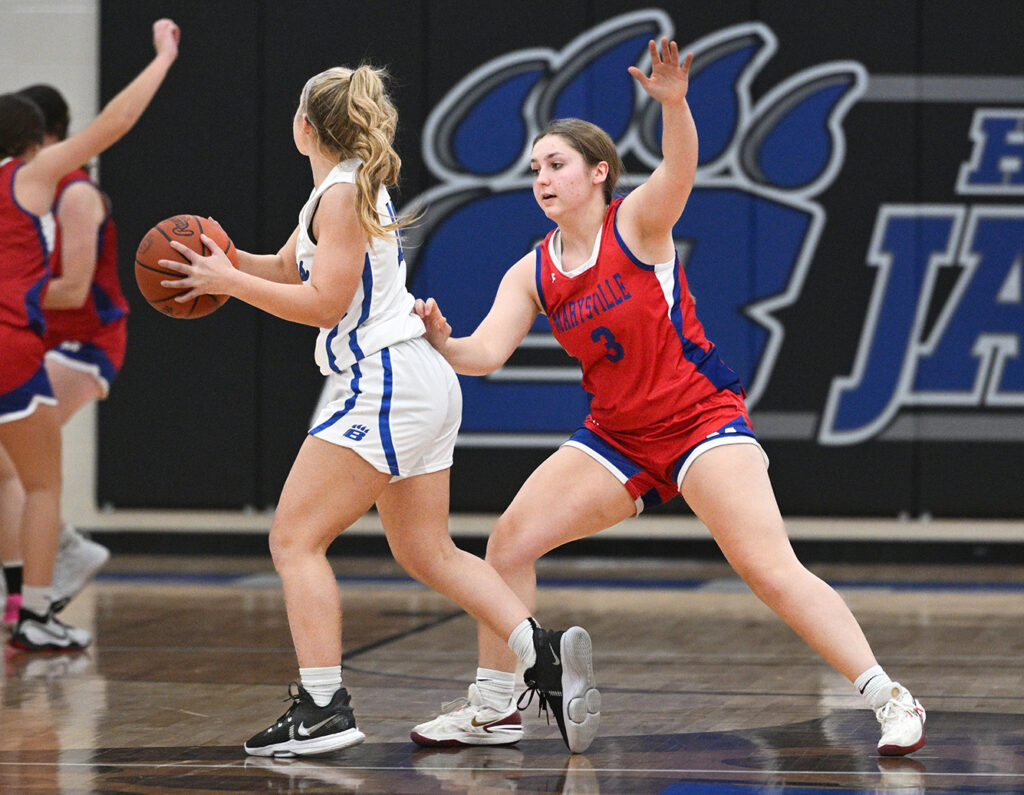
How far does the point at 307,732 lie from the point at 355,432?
761 mm

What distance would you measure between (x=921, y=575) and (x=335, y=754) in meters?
5.12

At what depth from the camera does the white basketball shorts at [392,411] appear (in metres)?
3.75

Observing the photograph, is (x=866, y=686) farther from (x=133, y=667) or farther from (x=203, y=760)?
(x=133, y=667)

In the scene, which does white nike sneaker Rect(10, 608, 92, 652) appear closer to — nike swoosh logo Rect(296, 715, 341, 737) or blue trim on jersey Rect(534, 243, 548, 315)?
nike swoosh logo Rect(296, 715, 341, 737)

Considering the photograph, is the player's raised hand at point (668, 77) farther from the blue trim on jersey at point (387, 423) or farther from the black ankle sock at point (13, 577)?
the black ankle sock at point (13, 577)

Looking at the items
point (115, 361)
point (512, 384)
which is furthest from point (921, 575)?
point (115, 361)

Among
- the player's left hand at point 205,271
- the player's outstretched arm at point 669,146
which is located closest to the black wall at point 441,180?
the player's outstretched arm at point 669,146

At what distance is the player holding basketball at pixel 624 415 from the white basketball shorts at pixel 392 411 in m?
0.15

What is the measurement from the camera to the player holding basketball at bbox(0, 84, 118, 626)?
5.84 metres

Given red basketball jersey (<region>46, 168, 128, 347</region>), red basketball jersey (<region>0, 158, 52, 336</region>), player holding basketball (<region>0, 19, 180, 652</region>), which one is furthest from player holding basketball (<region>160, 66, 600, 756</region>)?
red basketball jersey (<region>46, 168, 128, 347</region>)

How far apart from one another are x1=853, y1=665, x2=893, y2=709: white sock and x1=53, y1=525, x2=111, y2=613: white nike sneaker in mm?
3512

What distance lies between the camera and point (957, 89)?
8.66 meters

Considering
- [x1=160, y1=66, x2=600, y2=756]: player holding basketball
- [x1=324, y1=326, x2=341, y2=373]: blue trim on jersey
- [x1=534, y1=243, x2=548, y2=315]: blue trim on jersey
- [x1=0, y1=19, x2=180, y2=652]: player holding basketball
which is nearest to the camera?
[x1=160, y1=66, x2=600, y2=756]: player holding basketball

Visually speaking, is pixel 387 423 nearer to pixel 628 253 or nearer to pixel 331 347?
pixel 331 347
